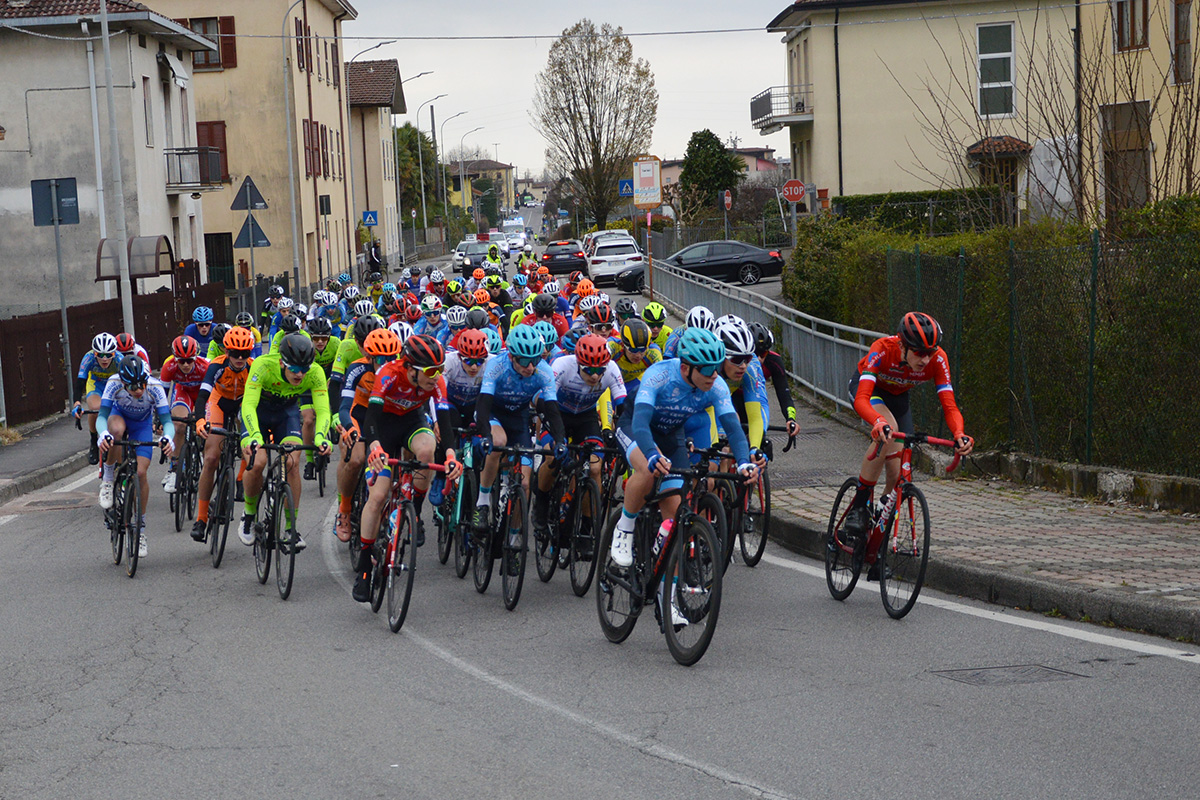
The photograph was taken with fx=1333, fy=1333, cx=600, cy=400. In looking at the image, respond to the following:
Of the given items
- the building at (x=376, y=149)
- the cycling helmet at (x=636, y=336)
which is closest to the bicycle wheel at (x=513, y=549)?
the cycling helmet at (x=636, y=336)

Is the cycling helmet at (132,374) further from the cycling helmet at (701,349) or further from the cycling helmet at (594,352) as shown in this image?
the cycling helmet at (701,349)

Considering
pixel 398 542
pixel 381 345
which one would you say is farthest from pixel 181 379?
pixel 398 542

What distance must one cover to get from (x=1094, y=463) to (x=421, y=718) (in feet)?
23.9

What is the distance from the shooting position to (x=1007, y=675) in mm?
6793

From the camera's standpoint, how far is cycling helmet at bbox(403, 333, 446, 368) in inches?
337

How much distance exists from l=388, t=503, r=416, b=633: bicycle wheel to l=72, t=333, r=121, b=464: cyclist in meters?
4.86

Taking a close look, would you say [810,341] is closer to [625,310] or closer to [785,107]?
[625,310]

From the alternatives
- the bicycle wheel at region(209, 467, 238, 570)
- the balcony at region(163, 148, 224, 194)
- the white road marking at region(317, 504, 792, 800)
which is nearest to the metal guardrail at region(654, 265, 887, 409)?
the bicycle wheel at region(209, 467, 238, 570)

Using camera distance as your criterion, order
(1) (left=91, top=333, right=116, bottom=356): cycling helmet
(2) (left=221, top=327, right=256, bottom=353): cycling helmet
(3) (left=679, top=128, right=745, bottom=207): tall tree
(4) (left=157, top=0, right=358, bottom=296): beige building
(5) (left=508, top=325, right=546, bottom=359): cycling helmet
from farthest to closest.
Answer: (3) (left=679, top=128, right=745, bottom=207): tall tree, (4) (left=157, top=0, right=358, bottom=296): beige building, (1) (left=91, top=333, right=116, bottom=356): cycling helmet, (2) (left=221, top=327, right=256, bottom=353): cycling helmet, (5) (left=508, top=325, right=546, bottom=359): cycling helmet

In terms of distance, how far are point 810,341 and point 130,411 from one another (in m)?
11.2

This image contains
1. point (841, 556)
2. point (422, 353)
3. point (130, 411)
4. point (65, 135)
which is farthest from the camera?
point (65, 135)

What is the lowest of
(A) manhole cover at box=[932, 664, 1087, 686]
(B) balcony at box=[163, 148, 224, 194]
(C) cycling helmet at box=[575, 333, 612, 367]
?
(A) manhole cover at box=[932, 664, 1087, 686]

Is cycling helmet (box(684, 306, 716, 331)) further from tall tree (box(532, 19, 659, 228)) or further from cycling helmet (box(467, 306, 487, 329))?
tall tree (box(532, 19, 659, 228))

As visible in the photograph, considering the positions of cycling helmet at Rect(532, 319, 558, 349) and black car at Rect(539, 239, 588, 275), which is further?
black car at Rect(539, 239, 588, 275)
